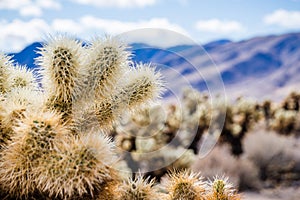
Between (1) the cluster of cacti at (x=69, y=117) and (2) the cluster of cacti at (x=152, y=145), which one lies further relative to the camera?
(2) the cluster of cacti at (x=152, y=145)

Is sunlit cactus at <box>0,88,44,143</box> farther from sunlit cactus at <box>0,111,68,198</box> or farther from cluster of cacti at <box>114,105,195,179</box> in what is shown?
cluster of cacti at <box>114,105,195,179</box>

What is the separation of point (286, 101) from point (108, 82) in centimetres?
254

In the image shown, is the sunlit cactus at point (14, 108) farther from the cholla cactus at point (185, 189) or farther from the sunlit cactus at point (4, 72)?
the cholla cactus at point (185, 189)

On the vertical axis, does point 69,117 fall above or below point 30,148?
above

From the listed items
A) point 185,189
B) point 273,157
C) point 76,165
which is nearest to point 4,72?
point 76,165

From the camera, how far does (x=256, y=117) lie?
3.00 metres

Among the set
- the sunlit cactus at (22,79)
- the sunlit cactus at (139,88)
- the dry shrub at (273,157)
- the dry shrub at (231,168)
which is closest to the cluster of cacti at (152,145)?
the dry shrub at (231,168)

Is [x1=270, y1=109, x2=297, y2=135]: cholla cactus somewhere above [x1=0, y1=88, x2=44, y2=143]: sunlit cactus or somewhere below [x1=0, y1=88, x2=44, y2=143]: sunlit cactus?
above

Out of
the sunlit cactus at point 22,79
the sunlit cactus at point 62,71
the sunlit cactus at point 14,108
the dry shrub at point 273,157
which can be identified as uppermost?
the dry shrub at point 273,157

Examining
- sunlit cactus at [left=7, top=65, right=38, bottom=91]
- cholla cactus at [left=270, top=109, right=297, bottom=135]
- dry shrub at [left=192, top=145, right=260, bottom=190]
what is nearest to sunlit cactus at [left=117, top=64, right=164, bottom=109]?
sunlit cactus at [left=7, top=65, right=38, bottom=91]

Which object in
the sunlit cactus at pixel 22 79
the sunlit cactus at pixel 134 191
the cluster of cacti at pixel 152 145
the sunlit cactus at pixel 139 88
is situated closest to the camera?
the sunlit cactus at pixel 134 191

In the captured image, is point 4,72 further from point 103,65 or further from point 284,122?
point 284,122

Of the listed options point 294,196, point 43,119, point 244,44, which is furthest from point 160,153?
point 244,44

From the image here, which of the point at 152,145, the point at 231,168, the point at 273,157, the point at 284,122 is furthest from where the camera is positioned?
the point at 284,122
